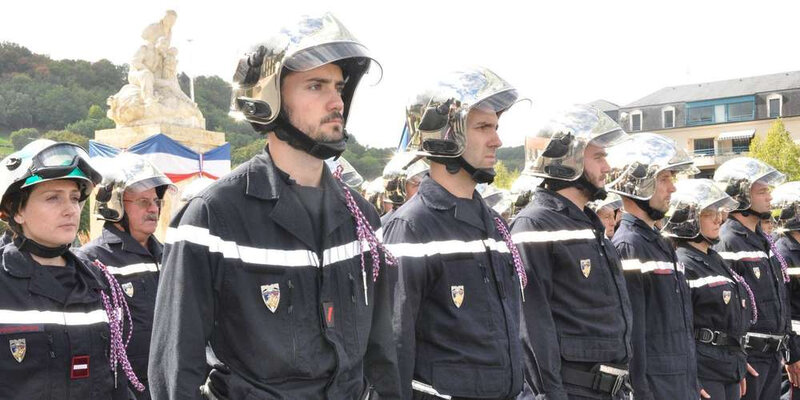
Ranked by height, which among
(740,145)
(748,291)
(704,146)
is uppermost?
(748,291)

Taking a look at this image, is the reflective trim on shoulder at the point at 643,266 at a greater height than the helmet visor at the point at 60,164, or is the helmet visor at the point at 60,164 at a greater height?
the helmet visor at the point at 60,164

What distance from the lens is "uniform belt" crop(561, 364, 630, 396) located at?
17.1ft

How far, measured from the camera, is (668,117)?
68312 mm

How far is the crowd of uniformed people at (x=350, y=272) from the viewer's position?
119 inches

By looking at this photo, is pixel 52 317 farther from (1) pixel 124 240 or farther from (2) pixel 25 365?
(1) pixel 124 240

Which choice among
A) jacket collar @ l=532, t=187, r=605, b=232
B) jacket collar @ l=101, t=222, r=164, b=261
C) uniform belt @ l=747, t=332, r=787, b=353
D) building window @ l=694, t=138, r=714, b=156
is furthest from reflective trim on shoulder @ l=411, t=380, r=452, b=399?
building window @ l=694, t=138, r=714, b=156

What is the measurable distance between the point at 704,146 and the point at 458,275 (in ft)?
221

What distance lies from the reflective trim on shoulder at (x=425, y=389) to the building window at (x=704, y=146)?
218 ft

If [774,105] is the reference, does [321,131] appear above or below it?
above

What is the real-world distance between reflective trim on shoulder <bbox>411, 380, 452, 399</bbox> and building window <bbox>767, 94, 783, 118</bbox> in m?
67.7

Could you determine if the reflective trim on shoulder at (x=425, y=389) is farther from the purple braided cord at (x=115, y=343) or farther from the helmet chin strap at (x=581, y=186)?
the helmet chin strap at (x=581, y=186)

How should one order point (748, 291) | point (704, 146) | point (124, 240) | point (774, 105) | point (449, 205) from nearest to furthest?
point (449, 205), point (124, 240), point (748, 291), point (774, 105), point (704, 146)

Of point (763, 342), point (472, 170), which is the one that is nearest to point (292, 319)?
point (472, 170)

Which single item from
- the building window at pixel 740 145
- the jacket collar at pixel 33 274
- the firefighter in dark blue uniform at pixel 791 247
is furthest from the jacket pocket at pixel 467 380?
the building window at pixel 740 145
